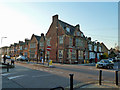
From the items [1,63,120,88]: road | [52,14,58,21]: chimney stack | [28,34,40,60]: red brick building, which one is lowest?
[1,63,120,88]: road

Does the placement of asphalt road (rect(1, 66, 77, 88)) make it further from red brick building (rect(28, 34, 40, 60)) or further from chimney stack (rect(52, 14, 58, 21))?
red brick building (rect(28, 34, 40, 60))

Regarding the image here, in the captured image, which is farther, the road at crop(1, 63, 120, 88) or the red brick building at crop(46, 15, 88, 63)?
the red brick building at crop(46, 15, 88, 63)

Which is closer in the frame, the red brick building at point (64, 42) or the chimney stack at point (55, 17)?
the red brick building at point (64, 42)

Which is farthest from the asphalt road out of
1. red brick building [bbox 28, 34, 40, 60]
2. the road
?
red brick building [bbox 28, 34, 40, 60]

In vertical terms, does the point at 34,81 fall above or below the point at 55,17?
below

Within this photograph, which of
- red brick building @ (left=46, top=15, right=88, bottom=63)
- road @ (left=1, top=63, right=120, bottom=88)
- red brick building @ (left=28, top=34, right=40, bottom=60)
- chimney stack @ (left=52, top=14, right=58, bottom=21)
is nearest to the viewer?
road @ (left=1, top=63, right=120, bottom=88)

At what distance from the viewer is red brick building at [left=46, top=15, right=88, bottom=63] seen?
27844mm

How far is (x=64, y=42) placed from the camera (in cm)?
2778

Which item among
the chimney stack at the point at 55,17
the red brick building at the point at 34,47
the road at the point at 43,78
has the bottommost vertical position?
the road at the point at 43,78

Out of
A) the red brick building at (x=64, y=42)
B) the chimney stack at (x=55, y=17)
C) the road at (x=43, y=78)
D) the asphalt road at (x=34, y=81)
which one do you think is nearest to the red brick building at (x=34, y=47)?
the red brick building at (x=64, y=42)

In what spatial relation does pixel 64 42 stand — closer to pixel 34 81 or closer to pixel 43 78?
pixel 43 78

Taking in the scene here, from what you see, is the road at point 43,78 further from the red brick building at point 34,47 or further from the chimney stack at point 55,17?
the red brick building at point 34,47

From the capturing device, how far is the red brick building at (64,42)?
27844 millimetres

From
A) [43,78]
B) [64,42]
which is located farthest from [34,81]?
[64,42]
